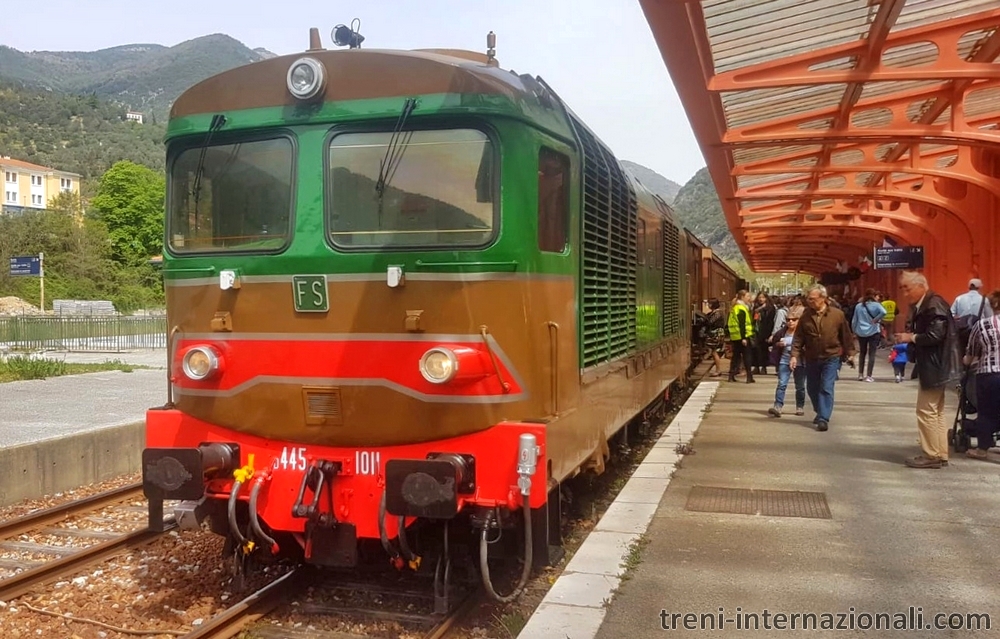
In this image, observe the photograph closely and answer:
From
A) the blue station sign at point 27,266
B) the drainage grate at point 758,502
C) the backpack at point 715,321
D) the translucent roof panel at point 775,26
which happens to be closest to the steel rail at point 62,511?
the drainage grate at point 758,502

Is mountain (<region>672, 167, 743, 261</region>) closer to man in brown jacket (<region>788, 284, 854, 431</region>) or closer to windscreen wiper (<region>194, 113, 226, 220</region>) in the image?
man in brown jacket (<region>788, 284, 854, 431</region>)

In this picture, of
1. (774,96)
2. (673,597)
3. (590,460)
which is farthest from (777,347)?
(673,597)

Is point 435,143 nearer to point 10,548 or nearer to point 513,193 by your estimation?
point 513,193

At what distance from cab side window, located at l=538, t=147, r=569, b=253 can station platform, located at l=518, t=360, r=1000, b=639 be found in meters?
1.94

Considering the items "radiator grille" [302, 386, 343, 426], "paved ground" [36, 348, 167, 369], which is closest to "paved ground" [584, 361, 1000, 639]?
"radiator grille" [302, 386, 343, 426]

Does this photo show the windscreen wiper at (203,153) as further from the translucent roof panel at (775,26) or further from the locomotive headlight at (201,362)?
the translucent roof panel at (775,26)

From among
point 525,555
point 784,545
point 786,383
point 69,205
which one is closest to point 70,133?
point 69,205

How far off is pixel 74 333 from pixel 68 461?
60.0 ft

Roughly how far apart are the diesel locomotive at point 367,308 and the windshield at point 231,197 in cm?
1

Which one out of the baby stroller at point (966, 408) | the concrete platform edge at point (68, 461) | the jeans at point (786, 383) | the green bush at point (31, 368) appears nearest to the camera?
the concrete platform edge at point (68, 461)

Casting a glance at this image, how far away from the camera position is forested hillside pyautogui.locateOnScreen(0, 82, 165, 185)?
135875 mm

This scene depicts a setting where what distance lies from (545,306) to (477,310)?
0.50 metres

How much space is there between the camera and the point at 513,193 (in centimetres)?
468

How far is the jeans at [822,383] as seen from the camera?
1027 cm
